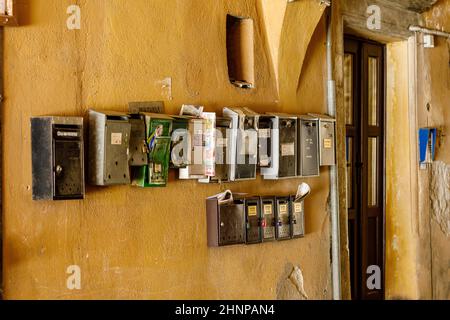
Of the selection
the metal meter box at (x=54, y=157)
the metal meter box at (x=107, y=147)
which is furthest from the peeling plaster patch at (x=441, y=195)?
the metal meter box at (x=54, y=157)

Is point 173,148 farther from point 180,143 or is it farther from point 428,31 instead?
point 428,31

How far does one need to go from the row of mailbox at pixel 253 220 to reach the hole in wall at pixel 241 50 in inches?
30.9

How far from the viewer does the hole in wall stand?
3.98 metres

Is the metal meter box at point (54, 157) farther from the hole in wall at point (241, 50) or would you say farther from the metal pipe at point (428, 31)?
the metal pipe at point (428, 31)

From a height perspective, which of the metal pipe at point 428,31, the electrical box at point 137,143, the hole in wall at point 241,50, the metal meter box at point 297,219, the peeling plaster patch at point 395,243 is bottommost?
the peeling plaster patch at point 395,243

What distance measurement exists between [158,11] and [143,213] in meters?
1.15

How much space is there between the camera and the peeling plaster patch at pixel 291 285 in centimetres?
411

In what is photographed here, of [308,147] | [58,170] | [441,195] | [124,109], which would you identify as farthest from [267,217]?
[441,195]

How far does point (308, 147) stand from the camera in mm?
4105

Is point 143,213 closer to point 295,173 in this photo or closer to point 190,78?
point 190,78

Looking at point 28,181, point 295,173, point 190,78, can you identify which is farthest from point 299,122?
point 28,181

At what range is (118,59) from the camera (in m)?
3.26

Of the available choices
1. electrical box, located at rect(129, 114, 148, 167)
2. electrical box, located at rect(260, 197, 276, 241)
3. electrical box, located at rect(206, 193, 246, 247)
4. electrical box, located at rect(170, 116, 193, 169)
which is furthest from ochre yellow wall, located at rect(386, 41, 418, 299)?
electrical box, located at rect(129, 114, 148, 167)

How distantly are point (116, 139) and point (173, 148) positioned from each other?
1.37ft
